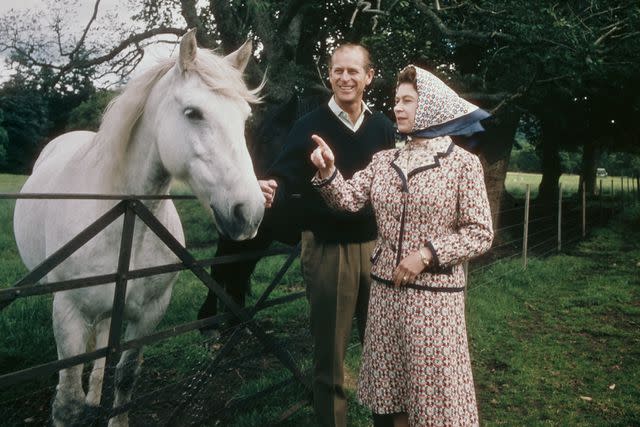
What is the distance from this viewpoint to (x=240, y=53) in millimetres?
2867

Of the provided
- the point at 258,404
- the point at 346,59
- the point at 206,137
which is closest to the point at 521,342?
the point at 258,404

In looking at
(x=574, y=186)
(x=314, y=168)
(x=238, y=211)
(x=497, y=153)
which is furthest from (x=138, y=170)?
(x=574, y=186)

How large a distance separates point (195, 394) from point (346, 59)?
2134mm

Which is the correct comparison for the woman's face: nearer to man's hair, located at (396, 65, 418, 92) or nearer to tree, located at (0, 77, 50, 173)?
man's hair, located at (396, 65, 418, 92)

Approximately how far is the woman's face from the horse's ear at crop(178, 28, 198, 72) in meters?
1.03

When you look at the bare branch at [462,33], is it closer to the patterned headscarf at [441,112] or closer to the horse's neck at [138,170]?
the patterned headscarf at [441,112]

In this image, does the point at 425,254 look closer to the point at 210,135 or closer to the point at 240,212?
the point at 240,212

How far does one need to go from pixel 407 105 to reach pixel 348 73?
0.47 metres

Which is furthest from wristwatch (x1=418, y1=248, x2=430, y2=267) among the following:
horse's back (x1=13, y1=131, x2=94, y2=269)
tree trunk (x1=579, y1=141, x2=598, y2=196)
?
tree trunk (x1=579, y1=141, x2=598, y2=196)

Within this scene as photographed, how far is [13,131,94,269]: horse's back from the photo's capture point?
3.52 m

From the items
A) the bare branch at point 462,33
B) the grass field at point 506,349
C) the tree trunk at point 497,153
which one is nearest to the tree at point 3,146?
the grass field at point 506,349

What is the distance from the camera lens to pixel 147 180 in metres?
2.75

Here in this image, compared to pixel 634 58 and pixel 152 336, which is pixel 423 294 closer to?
pixel 152 336

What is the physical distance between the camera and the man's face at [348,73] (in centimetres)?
259
